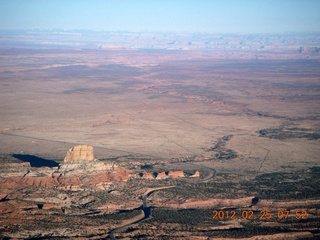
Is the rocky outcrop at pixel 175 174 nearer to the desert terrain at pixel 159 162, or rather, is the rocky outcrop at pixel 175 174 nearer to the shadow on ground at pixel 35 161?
the desert terrain at pixel 159 162

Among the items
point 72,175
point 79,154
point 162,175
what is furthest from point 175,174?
point 72,175

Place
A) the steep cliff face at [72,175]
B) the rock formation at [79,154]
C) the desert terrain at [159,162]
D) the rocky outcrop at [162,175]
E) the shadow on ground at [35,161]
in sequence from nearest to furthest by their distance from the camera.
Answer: the desert terrain at [159,162]
the steep cliff face at [72,175]
the rock formation at [79,154]
the rocky outcrop at [162,175]
the shadow on ground at [35,161]

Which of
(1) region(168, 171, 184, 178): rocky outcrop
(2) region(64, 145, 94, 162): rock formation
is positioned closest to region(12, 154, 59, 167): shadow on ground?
(2) region(64, 145, 94, 162): rock formation

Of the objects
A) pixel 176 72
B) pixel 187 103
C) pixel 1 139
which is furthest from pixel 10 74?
pixel 1 139

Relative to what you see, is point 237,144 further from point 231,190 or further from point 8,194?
point 8,194

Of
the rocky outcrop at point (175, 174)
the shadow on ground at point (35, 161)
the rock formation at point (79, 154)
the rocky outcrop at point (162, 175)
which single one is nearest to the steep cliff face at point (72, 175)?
the rock formation at point (79, 154)

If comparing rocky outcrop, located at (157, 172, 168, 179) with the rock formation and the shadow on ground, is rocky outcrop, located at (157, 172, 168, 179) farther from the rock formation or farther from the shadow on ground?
the shadow on ground

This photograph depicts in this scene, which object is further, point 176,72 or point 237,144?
point 176,72
